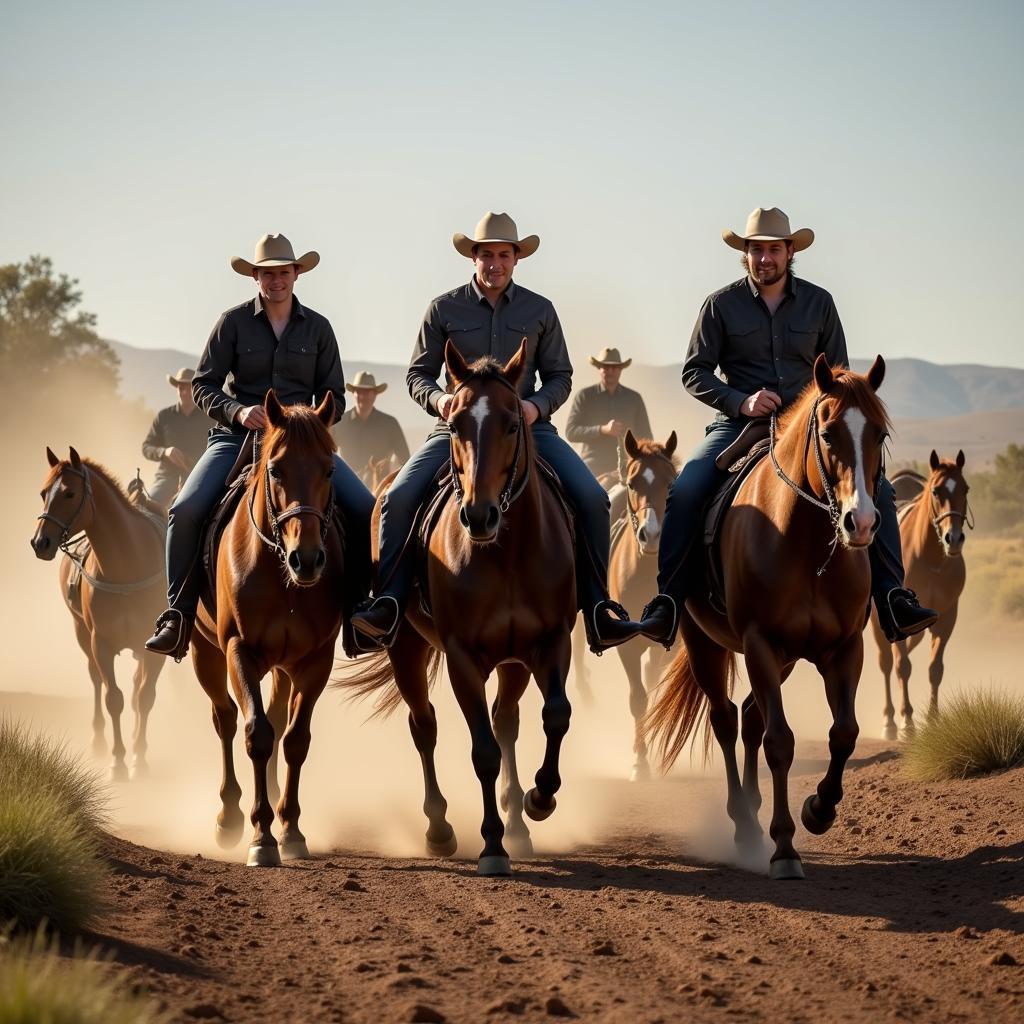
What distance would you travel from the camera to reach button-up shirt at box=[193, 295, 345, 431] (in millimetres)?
9930

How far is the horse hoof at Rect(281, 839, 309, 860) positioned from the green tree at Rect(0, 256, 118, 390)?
152 ft

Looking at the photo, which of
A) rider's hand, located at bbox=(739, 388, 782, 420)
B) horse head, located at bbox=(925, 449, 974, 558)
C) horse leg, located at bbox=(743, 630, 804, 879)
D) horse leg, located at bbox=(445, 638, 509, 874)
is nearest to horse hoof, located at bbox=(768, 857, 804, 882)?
horse leg, located at bbox=(743, 630, 804, 879)

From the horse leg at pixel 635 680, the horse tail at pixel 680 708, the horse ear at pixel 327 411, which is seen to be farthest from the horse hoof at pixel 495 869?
the horse leg at pixel 635 680

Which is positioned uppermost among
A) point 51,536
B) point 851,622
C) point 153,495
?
point 153,495

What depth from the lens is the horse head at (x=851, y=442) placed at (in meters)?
7.52

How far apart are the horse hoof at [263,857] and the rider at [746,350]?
2680 millimetres

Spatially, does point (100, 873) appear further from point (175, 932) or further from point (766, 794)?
point (766, 794)

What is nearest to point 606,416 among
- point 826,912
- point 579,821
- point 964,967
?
point 579,821

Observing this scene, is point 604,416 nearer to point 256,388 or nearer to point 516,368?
point 256,388

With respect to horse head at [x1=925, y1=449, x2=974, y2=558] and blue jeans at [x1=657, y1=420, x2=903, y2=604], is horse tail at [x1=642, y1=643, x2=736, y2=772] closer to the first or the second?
blue jeans at [x1=657, y1=420, x2=903, y2=604]

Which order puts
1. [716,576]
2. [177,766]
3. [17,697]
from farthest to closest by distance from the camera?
[17,697] → [177,766] → [716,576]

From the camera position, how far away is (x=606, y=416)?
17.5m

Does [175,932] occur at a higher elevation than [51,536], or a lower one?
lower

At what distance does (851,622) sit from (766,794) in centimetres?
432
